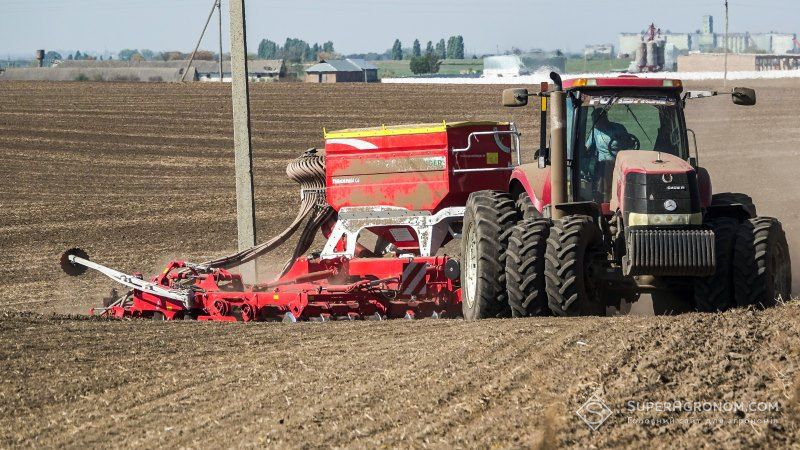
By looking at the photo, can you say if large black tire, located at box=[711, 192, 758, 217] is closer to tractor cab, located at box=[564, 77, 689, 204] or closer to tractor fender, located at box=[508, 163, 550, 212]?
tractor cab, located at box=[564, 77, 689, 204]

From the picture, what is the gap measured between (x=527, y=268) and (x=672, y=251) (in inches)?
40.9

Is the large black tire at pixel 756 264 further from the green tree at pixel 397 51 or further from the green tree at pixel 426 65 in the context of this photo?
the green tree at pixel 397 51

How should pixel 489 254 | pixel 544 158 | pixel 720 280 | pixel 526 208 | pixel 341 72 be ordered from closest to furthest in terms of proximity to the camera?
pixel 720 280, pixel 489 254, pixel 544 158, pixel 526 208, pixel 341 72

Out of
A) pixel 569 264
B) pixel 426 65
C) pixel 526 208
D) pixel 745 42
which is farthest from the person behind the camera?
pixel 745 42

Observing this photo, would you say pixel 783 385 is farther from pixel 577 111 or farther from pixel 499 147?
pixel 499 147

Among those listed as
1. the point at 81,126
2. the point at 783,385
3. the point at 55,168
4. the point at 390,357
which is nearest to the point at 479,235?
the point at 390,357

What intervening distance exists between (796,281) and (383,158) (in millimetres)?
4170

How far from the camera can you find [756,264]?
8641mm

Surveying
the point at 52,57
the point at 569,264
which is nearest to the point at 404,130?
the point at 569,264

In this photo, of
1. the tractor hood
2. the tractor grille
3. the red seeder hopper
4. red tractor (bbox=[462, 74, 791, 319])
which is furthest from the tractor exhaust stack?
the red seeder hopper

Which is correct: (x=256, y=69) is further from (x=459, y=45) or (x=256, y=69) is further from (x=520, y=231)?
(x=520, y=231)

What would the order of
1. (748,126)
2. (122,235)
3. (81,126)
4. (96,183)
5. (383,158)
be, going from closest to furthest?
(383,158)
(122,235)
(96,183)
(81,126)
(748,126)

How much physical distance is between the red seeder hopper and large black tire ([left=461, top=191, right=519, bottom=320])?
1.01 metres

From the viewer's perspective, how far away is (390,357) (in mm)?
7676
